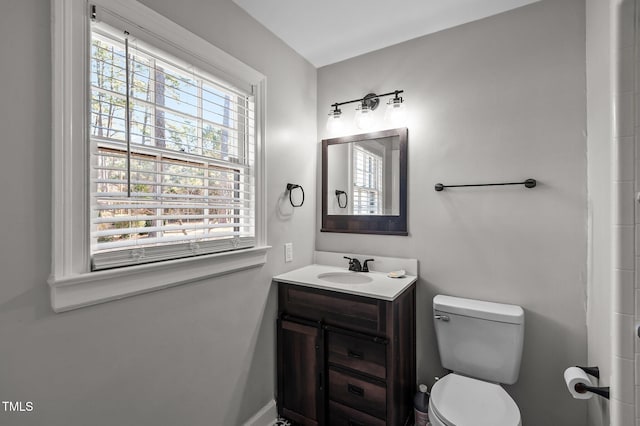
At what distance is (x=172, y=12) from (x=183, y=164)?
2.29ft

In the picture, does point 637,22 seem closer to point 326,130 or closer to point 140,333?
point 326,130

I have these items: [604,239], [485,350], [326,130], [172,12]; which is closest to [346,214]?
[326,130]

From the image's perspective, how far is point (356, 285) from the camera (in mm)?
1714

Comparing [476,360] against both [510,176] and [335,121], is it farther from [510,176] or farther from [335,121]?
[335,121]

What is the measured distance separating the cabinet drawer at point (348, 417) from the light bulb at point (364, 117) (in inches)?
72.9

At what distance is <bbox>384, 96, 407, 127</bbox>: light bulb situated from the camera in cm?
197

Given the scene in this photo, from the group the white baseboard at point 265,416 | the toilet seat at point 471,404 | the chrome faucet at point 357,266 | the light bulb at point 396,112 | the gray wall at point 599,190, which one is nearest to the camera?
the gray wall at point 599,190

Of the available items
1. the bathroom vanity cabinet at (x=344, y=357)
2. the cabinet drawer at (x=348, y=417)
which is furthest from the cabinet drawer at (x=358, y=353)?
the cabinet drawer at (x=348, y=417)

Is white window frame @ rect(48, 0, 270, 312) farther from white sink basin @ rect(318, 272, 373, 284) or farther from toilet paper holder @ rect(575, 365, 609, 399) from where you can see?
toilet paper holder @ rect(575, 365, 609, 399)

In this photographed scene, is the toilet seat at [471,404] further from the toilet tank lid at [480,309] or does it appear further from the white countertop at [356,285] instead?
the white countertop at [356,285]

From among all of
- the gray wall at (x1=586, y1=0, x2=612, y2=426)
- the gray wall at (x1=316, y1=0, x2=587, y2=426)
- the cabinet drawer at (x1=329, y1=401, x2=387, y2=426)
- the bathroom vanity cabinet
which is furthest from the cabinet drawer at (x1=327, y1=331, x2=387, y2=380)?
the gray wall at (x1=586, y1=0, x2=612, y2=426)

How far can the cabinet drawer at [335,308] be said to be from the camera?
156cm

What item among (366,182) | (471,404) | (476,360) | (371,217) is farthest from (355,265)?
(471,404)

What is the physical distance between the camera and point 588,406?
1456 millimetres
